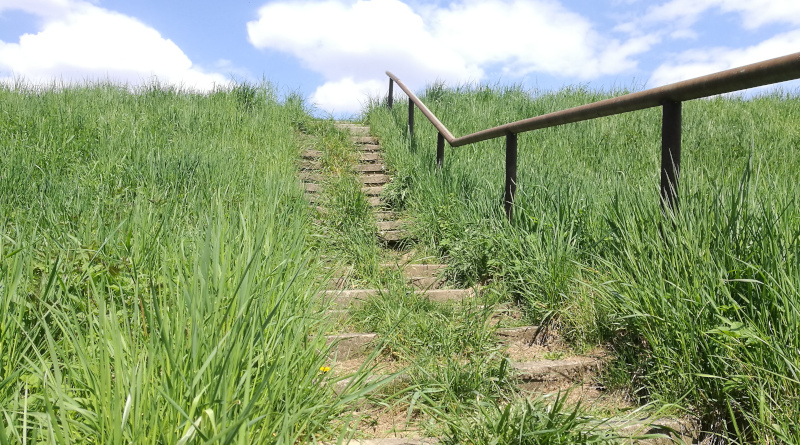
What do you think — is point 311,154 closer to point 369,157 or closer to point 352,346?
point 369,157

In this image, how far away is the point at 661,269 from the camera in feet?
7.82

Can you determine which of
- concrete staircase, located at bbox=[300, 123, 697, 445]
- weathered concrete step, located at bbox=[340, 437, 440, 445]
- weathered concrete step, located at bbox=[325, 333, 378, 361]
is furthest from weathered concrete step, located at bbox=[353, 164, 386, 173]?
weathered concrete step, located at bbox=[340, 437, 440, 445]

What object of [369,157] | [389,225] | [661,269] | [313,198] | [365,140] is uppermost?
[365,140]

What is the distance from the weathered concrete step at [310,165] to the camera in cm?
724

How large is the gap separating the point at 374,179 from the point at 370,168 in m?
0.42

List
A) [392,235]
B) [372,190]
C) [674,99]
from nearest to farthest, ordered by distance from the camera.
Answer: [674,99] < [392,235] < [372,190]

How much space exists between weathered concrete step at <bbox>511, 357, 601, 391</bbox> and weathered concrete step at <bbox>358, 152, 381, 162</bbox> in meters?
5.49

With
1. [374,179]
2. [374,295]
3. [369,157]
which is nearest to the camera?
[374,295]

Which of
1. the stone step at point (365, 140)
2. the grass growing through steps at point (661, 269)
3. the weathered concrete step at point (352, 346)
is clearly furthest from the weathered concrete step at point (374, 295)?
the stone step at point (365, 140)

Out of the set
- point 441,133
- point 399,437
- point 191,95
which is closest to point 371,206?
point 441,133

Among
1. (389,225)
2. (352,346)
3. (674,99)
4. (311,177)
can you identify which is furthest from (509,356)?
(311,177)

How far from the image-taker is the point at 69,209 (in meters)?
3.34

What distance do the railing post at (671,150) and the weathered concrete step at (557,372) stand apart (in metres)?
0.84

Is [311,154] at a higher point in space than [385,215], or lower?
higher
